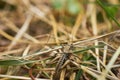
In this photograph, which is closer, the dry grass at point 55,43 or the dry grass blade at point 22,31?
the dry grass at point 55,43

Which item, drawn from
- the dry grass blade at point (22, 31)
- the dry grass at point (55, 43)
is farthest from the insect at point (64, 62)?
the dry grass blade at point (22, 31)

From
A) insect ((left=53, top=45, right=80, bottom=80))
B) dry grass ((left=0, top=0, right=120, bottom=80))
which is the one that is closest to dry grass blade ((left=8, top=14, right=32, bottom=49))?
dry grass ((left=0, top=0, right=120, bottom=80))

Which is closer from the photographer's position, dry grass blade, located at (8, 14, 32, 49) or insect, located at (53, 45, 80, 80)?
insect, located at (53, 45, 80, 80)

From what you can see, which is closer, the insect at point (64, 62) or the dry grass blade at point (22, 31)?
the insect at point (64, 62)

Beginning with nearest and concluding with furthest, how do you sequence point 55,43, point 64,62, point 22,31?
point 64,62 → point 55,43 → point 22,31

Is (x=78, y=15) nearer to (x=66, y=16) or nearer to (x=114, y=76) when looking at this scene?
(x=66, y=16)

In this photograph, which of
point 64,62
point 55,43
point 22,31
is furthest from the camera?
point 22,31

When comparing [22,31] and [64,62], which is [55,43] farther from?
[22,31]

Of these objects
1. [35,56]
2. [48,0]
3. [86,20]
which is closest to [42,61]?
[35,56]

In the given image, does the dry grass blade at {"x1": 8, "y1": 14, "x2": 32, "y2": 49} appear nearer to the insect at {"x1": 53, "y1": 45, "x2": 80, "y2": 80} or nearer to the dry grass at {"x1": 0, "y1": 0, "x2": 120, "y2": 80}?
the dry grass at {"x1": 0, "y1": 0, "x2": 120, "y2": 80}

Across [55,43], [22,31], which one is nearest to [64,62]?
[55,43]

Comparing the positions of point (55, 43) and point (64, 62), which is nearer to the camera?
point (64, 62)

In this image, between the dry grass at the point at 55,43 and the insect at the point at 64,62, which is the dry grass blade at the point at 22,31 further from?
the insect at the point at 64,62
